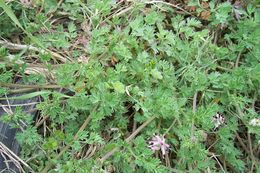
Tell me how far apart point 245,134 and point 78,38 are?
98cm

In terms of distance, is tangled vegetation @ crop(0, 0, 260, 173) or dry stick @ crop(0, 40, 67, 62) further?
dry stick @ crop(0, 40, 67, 62)

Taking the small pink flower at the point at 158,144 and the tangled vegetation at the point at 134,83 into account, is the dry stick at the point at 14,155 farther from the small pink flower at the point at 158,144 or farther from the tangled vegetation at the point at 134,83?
the small pink flower at the point at 158,144

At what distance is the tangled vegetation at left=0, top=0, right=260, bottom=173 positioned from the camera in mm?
2174

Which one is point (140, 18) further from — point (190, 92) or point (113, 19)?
point (190, 92)

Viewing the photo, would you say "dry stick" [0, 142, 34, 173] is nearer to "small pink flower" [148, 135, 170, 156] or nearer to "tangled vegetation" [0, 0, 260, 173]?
"tangled vegetation" [0, 0, 260, 173]

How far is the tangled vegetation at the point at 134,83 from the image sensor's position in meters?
2.17

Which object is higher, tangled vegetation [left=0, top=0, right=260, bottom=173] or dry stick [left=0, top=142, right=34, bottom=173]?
tangled vegetation [left=0, top=0, right=260, bottom=173]

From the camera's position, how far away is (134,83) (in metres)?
2.34

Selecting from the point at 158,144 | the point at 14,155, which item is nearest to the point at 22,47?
the point at 14,155

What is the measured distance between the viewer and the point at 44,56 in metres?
2.29

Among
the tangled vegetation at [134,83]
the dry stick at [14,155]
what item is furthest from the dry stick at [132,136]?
the dry stick at [14,155]

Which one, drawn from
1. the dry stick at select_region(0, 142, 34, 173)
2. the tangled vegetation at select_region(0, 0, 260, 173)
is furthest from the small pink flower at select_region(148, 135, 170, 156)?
the dry stick at select_region(0, 142, 34, 173)

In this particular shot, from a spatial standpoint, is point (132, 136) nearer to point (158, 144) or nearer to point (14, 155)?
point (158, 144)

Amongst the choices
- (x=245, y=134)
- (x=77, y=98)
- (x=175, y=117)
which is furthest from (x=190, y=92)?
(x=77, y=98)
